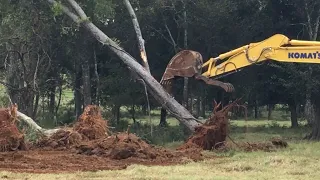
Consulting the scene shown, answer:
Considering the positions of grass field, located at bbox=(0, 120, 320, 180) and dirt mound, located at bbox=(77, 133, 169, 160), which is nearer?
grass field, located at bbox=(0, 120, 320, 180)

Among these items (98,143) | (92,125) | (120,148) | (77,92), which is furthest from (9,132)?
(77,92)

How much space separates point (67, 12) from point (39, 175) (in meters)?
9.62

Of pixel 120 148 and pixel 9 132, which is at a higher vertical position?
pixel 9 132

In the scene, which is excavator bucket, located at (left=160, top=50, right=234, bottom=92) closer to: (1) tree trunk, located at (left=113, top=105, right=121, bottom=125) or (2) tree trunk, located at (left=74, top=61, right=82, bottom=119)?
(1) tree trunk, located at (left=113, top=105, right=121, bottom=125)

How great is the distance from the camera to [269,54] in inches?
604

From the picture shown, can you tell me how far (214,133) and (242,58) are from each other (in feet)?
7.40

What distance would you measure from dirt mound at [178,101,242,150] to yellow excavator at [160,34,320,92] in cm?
87

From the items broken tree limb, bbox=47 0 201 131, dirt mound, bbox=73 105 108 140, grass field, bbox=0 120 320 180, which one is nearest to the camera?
grass field, bbox=0 120 320 180

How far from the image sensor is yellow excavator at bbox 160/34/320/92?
1485 centimetres

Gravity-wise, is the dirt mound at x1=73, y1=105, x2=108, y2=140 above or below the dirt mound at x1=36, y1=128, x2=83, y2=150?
above

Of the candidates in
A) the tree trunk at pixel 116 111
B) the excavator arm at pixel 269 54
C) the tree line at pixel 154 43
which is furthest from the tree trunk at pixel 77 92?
the excavator arm at pixel 269 54

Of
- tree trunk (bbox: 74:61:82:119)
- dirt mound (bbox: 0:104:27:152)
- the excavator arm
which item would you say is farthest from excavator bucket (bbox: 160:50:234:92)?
tree trunk (bbox: 74:61:82:119)

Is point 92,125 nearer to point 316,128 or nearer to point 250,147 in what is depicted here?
point 250,147

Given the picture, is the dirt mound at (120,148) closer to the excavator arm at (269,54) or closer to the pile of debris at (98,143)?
the pile of debris at (98,143)
